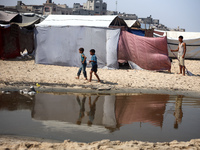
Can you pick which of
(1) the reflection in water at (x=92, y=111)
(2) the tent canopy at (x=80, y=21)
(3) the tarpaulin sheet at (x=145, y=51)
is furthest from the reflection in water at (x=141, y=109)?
(2) the tent canopy at (x=80, y=21)

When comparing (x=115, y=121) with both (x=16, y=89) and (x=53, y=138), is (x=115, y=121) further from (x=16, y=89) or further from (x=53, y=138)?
(x=16, y=89)

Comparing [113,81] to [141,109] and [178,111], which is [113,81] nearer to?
[141,109]

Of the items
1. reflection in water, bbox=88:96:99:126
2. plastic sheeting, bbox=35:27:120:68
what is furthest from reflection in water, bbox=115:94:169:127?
plastic sheeting, bbox=35:27:120:68

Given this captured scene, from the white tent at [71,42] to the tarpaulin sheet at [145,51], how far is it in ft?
1.29

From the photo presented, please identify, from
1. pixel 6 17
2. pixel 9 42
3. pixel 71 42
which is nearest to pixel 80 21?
pixel 71 42

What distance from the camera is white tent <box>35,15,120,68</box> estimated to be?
11.8 metres

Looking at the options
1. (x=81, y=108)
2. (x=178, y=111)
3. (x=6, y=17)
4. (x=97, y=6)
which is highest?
(x=97, y=6)

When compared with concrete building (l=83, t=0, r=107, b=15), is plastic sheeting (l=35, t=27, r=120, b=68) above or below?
below

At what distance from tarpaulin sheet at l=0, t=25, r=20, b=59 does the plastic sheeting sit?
1.74 m

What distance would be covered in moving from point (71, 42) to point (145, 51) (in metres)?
3.56

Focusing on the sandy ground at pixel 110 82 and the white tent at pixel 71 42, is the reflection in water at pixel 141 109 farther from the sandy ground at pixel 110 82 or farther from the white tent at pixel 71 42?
the white tent at pixel 71 42

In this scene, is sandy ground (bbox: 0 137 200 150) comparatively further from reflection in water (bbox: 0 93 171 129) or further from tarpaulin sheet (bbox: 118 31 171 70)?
tarpaulin sheet (bbox: 118 31 171 70)

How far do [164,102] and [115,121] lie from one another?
230cm

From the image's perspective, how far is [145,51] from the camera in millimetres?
11648
